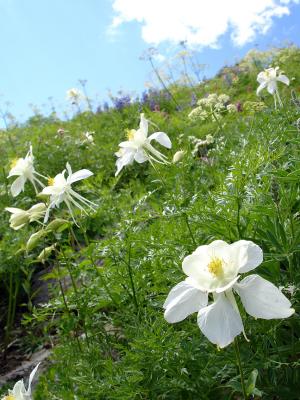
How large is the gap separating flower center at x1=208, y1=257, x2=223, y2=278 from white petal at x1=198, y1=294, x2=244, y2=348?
0.08 metres

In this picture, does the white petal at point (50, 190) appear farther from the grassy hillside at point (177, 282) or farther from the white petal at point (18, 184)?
the white petal at point (18, 184)

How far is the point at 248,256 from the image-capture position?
4.57ft

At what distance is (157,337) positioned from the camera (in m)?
1.84

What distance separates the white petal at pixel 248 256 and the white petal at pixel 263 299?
0.12 ft

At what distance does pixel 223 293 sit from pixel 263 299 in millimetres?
113

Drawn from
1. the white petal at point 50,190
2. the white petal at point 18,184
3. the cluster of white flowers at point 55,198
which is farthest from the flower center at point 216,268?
the white petal at point 18,184

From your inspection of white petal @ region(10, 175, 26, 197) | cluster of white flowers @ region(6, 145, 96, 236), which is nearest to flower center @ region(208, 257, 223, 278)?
cluster of white flowers @ region(6, 145, 96, 236)

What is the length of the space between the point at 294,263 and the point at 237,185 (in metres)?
0.38

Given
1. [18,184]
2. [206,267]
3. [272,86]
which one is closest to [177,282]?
[206,267]

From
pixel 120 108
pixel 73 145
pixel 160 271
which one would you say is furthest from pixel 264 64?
pixel 160 271

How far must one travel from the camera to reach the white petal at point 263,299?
4.32 ft

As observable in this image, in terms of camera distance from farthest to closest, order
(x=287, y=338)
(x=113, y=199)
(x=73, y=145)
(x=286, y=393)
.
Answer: (x=73, y=145) → (x=113, y=199) → (x=287, y=338) → (x=286, y=393)

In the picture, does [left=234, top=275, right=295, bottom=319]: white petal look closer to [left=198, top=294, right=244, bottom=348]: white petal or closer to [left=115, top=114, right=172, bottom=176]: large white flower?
[left=198, top=294, right=244, bottom=348]: white petal

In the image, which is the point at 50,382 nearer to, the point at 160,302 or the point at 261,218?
the point at 160,302
